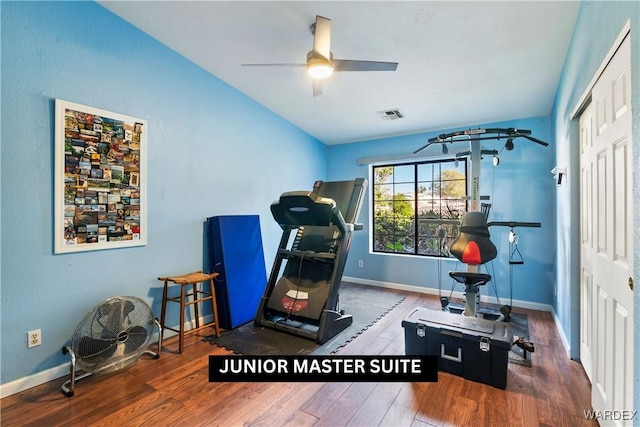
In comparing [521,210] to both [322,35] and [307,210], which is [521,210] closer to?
[307,210]

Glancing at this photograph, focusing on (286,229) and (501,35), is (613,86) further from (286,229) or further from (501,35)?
(286,229)

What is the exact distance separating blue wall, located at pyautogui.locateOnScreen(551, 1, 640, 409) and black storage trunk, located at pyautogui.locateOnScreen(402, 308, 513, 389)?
821 mm

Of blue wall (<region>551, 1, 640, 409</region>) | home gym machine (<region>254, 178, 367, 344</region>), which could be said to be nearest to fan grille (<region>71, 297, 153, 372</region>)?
home gym machine (<region>254, 178, 367, 344</region>)

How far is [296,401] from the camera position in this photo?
1.86 meters

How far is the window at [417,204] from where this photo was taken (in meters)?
4.35

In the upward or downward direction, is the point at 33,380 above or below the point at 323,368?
above

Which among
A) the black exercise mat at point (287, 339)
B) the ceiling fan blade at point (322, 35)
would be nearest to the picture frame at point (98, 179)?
the black exercise mat at point (287, 339)

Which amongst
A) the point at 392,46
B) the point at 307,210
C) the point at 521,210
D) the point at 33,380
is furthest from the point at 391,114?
the point at 33,380

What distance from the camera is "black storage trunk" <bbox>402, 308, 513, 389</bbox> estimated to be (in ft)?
6.48

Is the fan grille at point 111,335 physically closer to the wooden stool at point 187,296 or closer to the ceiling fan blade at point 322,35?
the wooden stool at point 187,296

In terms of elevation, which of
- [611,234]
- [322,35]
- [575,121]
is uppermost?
[322,35]

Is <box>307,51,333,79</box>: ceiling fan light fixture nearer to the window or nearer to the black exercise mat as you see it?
the black exercise mat

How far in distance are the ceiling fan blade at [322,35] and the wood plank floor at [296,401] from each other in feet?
7.63

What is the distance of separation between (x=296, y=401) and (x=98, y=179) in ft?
7.02
